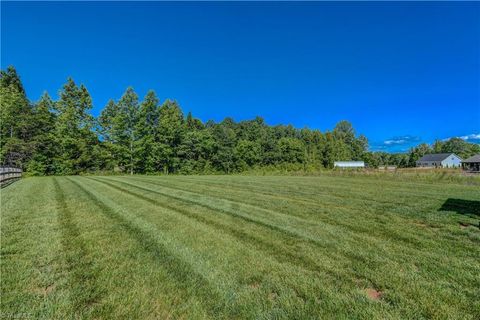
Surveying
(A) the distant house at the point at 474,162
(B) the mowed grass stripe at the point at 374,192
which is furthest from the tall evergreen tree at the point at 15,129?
(A) the distant house at the point at 474,162

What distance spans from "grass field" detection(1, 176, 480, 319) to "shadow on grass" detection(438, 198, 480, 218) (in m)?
0.47

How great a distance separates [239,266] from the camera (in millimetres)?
3348

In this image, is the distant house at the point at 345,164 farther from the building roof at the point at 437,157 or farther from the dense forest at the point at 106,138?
Answer: the dense forest at the point at 106,138

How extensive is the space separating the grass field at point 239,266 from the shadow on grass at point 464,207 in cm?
47

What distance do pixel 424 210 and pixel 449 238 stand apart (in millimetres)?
2818

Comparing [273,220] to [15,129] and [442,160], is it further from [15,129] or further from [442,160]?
[442,160]

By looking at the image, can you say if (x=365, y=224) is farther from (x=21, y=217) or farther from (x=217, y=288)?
(x=21, y=217)

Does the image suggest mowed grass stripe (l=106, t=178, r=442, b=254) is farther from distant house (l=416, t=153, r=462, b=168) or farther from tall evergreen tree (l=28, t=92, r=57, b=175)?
distant house (l=416, t=153, r=462, b=168)

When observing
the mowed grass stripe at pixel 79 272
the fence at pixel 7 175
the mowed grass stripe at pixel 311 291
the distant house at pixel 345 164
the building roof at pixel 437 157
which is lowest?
the mowed grass stripe at pixel 311 291

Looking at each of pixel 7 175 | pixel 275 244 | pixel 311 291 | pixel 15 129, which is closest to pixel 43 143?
pixel 15 129

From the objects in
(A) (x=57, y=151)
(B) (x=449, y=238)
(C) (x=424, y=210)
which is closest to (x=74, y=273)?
(B) (x=449, y=238)

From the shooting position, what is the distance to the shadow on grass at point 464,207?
6565mm

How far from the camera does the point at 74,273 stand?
310cm

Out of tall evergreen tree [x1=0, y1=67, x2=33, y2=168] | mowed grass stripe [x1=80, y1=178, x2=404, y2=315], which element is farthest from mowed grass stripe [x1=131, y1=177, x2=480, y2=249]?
tall evergreen tree [x1=0, y1=67, x2=33, y2=168]
